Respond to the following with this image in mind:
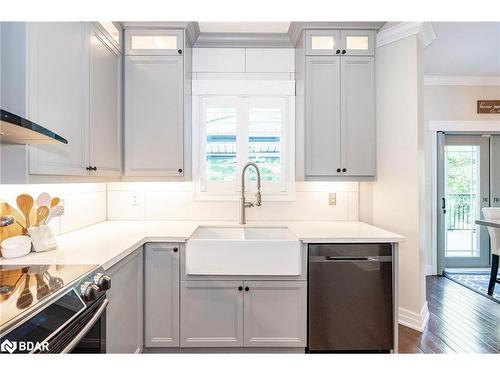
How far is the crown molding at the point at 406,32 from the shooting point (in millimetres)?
2273

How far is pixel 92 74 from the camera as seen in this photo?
1655 millimetres

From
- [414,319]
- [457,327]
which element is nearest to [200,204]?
[414,319]

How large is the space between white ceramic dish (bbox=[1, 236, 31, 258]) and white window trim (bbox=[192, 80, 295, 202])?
1300mm

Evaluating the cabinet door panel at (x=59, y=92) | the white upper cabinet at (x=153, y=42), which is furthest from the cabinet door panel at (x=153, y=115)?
the cabinet door panel at (x=59, y=92)

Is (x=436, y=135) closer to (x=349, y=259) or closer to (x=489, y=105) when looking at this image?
(x=489, y=105)

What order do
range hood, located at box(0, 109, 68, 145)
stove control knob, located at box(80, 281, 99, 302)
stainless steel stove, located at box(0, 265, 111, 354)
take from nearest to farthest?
1. stainless steel stove, located at box(0, 265, 111, 354)
2. range hood, located at box(0, 109, 68, 145)
3. stove control knob, located at box(80, 281, 99, 302)

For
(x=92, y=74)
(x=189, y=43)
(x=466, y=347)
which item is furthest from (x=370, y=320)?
(x=189, y=43)

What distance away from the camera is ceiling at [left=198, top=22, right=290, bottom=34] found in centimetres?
224

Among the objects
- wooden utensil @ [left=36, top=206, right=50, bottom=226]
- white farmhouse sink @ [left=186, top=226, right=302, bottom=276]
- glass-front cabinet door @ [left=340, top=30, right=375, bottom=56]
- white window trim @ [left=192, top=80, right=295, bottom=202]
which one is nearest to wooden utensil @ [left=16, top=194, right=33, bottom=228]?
wooden utensil @ [left=36, top=206, right=50, bottom=226]

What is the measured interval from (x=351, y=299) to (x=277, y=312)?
50 cm

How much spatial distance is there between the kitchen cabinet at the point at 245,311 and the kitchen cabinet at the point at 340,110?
0.96m

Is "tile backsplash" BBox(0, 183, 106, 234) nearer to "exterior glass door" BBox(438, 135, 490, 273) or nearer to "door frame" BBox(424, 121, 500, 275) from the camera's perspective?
"door frame" BBox(424, 121, 500, 275)
